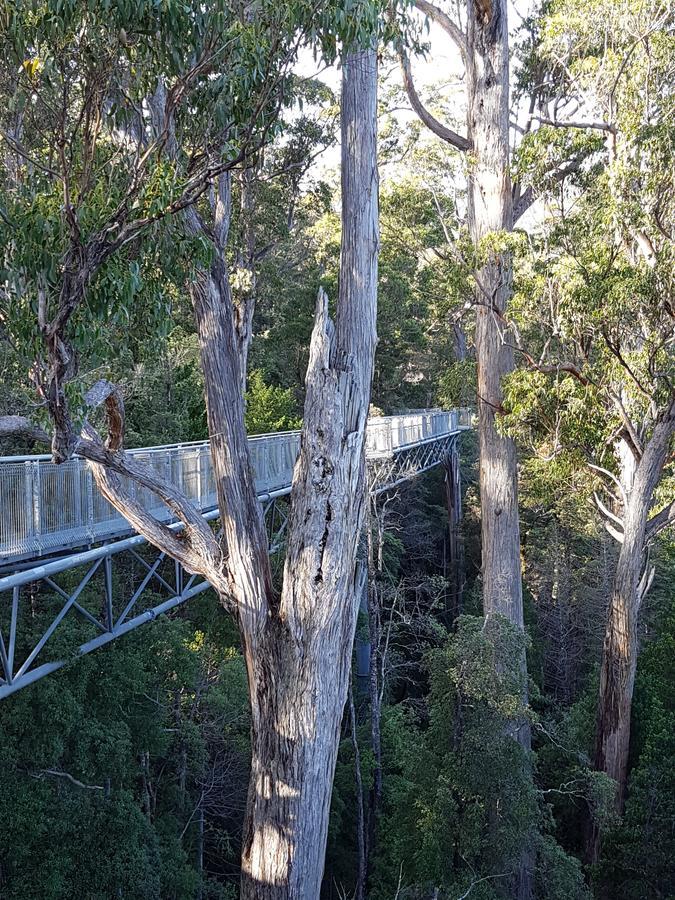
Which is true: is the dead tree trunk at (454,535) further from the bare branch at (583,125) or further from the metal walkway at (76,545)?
the bare branch at (583,125)

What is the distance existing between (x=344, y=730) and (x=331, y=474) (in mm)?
11697

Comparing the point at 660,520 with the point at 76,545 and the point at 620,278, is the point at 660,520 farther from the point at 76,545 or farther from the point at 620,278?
the point at 76,545

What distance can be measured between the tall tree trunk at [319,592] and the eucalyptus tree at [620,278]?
3.65 meters

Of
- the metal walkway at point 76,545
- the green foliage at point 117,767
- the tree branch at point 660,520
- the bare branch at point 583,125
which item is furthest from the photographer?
the tree branch at point 660,520

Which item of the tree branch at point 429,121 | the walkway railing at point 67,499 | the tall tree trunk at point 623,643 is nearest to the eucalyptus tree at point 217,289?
the walkway railing at point 67,499

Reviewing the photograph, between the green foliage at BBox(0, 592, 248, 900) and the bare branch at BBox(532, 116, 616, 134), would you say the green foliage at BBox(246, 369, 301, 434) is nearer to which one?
the green foliage at BBox(0, 592, 248, 900)

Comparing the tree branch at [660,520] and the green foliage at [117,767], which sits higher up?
the tree branch at [660,520]

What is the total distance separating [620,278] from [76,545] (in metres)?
6.29

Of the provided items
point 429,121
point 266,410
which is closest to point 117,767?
point 429,121

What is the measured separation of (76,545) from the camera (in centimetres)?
712

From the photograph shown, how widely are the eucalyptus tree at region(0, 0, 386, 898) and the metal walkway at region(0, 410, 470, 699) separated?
1532mm

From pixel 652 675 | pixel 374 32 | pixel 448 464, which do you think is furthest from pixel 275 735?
pixel 448 464

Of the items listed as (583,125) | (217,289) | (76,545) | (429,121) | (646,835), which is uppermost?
(429,121)

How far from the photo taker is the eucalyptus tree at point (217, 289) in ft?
13.4
